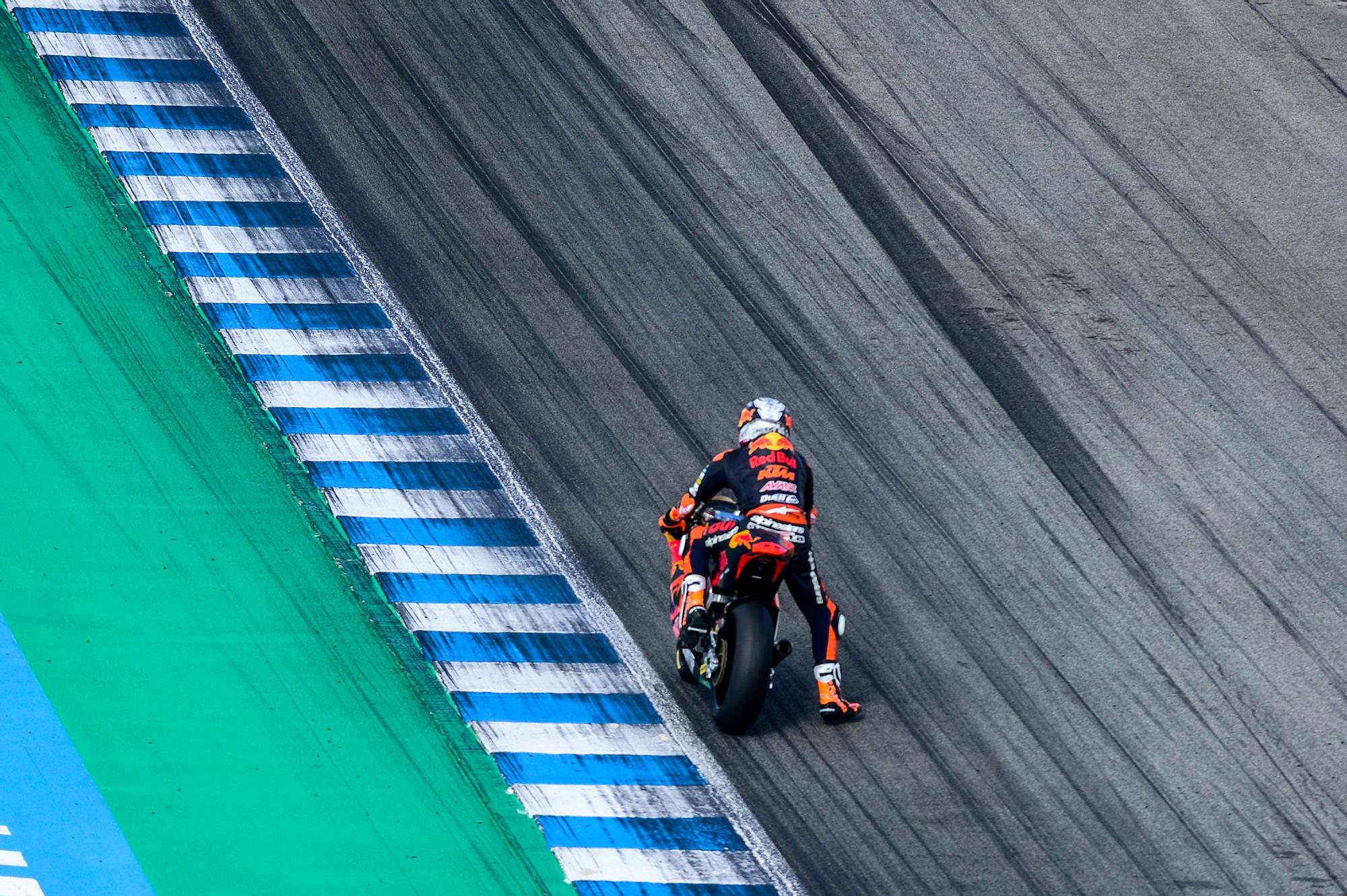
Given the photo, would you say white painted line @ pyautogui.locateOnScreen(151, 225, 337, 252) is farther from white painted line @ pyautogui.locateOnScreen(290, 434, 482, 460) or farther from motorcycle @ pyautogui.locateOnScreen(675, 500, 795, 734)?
motorcycle @ pyautogui.locateOnScreen(675, 500, 795, 734)

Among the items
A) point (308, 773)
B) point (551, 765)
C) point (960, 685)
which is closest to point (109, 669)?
point (308, 773)

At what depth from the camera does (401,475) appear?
12617 millimetres

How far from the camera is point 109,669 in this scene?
428 inches

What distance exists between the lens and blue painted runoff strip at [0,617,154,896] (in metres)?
9.44

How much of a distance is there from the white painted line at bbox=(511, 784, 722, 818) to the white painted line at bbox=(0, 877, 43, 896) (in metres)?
3.00

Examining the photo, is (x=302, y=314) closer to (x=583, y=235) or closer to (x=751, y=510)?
(x=583, y=235)

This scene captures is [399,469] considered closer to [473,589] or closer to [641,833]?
[473,589]

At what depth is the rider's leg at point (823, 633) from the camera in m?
10.7

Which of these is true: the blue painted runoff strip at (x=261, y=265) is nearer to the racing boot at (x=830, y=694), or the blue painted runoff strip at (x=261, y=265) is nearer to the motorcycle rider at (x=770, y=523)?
the motorcycle rider at (x=770, y=523)

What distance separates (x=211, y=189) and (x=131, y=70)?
2.01m

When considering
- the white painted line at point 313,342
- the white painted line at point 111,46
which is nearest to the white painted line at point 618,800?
the white painted line at point 313,342

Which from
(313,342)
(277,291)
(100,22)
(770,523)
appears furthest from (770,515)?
(100,22)

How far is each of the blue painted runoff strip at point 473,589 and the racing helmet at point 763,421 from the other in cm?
205

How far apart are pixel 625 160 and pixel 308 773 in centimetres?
762
